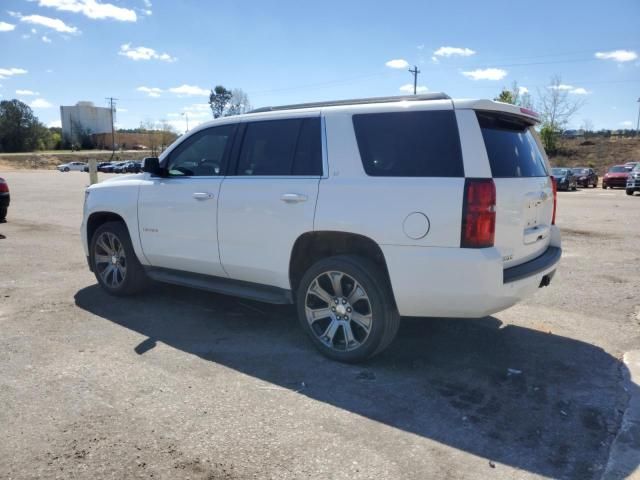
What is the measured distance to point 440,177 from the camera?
11.9 feet

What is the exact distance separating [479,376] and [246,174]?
2.60 meters

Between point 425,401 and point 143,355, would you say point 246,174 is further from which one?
point 425,401

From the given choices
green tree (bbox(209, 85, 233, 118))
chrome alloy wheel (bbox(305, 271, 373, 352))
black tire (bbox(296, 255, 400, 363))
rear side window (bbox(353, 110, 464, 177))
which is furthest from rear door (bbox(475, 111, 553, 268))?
green tree (bbox(209, 85, 233, 118))

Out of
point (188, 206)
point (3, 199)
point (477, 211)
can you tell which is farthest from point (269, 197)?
point (3, 199)

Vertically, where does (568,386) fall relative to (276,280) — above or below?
below

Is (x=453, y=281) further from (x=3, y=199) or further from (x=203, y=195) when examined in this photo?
(x=3, y=199)

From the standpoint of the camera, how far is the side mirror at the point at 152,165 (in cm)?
523

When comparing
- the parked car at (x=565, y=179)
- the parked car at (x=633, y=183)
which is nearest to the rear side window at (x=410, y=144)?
the parked car at (x=633, y=183)

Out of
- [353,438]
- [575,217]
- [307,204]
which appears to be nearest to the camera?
[353,438]

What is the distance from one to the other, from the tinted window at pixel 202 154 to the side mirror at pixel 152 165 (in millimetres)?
128

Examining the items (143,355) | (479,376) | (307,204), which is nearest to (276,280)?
(307,204)

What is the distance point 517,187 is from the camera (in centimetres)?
380

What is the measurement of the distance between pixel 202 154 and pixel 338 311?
216 centimetres

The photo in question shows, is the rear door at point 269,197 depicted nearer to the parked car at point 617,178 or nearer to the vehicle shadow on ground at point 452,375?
the vehicle shadow on ground at point 452,375
